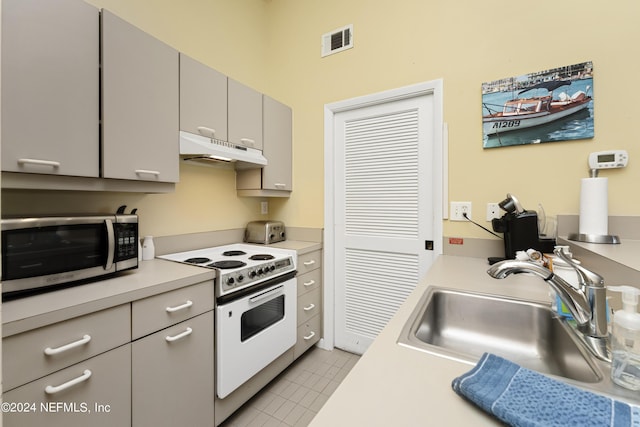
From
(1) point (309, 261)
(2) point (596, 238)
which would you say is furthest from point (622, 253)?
(1) point (309, 261)

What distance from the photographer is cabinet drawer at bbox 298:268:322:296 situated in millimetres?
2153

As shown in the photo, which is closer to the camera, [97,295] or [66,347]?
[66,347]

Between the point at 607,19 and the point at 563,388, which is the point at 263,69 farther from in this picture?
the point at 563,388

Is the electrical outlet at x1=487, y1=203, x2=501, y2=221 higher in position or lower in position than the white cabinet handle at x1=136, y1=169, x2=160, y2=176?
lower

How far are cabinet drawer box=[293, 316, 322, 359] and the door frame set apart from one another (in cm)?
6

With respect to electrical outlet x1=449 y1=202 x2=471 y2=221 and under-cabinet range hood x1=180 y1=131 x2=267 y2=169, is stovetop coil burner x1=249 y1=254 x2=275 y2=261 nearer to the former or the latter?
under-cabinet range hood x1=180 y1=131 x2=267 y2=169

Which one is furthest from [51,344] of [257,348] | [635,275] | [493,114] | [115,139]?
[493,114]

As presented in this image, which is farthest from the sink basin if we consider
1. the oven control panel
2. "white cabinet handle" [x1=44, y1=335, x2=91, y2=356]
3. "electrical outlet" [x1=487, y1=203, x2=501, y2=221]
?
"white cabinet handle" [x1=44, y1=335, x2=91, y2=356]

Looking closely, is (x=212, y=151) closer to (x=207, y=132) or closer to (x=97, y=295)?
(x=207, y=132)

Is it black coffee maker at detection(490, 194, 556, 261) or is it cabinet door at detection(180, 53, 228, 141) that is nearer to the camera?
black coffee maker at detection(490, 194, 556, 261)

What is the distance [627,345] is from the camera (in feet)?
1.83

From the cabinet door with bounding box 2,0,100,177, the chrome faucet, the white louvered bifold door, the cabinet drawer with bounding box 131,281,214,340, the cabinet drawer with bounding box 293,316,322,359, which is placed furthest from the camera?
the cabinet drawer with bounding box 293,316,322,359

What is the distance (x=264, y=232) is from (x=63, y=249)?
136cm

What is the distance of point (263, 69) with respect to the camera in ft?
8.98
